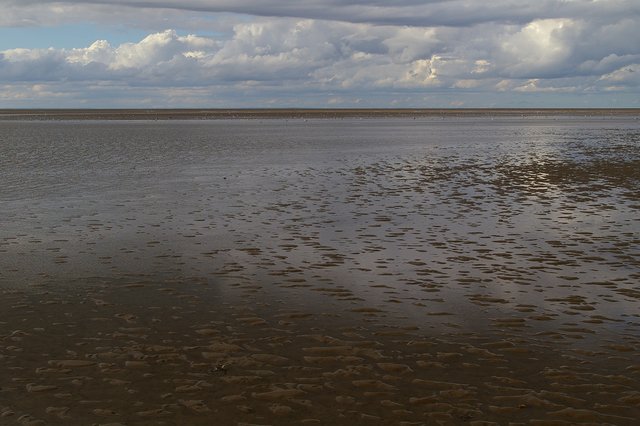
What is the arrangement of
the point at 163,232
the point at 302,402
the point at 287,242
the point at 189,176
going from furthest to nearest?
the point at 189,176 → the point at 163,232 → the point at 287,242 → the point at 302,402

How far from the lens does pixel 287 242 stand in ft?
59.7

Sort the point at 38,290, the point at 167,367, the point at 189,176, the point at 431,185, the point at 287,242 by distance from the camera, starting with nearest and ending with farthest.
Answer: the point at 167,367, the point at 38,290, the point at 287,242, the point at 431,185, the point at 189,176

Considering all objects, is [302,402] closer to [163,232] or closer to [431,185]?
[163,232]

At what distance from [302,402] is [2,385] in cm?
419

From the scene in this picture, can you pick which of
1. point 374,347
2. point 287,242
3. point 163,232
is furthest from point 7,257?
point 374,347

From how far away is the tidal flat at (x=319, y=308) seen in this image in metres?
8.48

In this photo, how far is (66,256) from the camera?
53.7 ft

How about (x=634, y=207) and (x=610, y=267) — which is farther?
(x=634, y=207)

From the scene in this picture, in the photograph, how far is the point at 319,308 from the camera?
12.4 meters

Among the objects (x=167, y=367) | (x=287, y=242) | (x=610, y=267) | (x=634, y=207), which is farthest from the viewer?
(x=634, y=207)

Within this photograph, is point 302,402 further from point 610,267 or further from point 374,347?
point 610,267

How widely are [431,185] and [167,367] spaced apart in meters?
23.2

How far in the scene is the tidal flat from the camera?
334 inches

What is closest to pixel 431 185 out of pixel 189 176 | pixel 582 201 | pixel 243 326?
pixel 582 201
